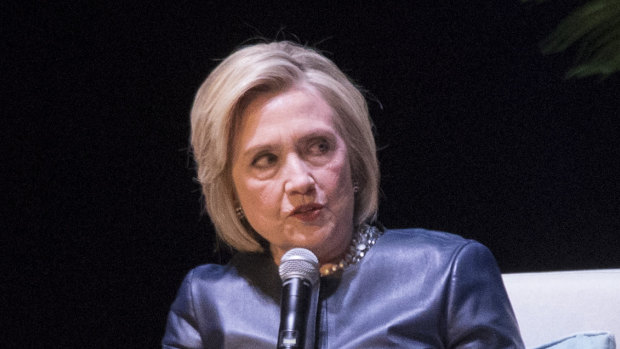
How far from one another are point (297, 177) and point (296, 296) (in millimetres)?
330

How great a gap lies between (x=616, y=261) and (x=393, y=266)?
1085 millimetres

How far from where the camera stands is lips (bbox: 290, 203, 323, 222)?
1368 mm

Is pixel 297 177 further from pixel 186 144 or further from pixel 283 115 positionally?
pixel 186 144

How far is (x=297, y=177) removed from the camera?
136cm

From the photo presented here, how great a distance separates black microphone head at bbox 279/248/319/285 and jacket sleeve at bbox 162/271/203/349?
51 centimetres

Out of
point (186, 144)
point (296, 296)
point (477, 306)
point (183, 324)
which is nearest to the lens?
point (296, 296)

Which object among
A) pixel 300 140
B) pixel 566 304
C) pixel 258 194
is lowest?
pixel 566 304

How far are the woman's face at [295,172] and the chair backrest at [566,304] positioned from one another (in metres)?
0.50

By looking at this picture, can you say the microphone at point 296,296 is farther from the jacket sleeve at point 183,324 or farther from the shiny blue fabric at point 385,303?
the jacket sleeve at point 183,324

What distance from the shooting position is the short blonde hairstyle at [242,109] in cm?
145

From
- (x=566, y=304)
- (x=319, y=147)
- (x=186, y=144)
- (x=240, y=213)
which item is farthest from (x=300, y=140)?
(x=186, y=144)

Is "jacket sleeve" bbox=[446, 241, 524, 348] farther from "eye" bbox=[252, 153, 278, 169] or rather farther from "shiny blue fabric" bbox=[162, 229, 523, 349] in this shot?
"eye" bbox=[252, 153, 278, 169]

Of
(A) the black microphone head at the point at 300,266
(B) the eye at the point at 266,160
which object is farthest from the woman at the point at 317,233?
(A) the black microphone head at the point at 300,266

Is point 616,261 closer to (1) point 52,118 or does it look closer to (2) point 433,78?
(2) point 433,78
